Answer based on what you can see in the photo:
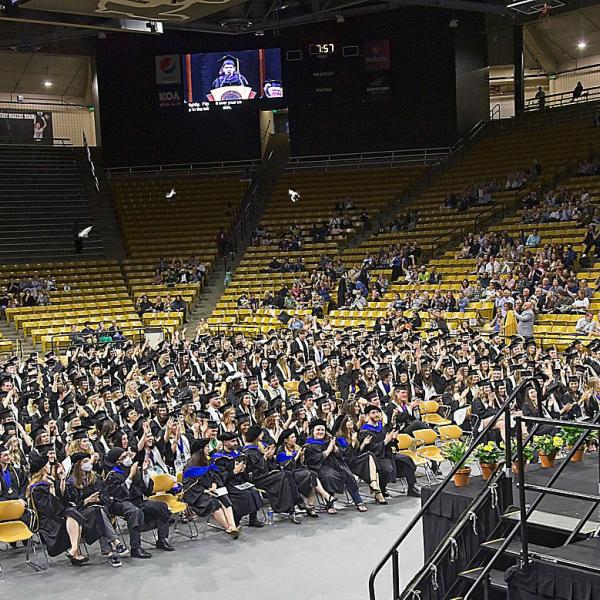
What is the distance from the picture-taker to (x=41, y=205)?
35156mm

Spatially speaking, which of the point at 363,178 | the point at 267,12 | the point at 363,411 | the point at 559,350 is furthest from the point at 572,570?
the point at 363,178

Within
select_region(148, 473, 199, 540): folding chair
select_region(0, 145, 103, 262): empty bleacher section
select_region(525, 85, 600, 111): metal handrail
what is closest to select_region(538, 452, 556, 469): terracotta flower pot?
select_region(148, 473, 199, 540): folding chair

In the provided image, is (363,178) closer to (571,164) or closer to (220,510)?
(571,164)

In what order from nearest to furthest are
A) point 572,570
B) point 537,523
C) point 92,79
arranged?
1. point 572,570
2. point 537,523
3. point 92,79

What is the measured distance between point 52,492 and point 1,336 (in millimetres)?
17348

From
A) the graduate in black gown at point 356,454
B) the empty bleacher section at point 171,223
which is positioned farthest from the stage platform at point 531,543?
the empty bleacher section at point 171,223

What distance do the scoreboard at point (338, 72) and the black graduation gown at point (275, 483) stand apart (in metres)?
25.9

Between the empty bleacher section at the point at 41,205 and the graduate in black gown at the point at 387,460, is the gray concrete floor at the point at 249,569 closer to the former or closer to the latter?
the graduate in black gown at the point at 387,460

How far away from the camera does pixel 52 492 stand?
1041 centimetres

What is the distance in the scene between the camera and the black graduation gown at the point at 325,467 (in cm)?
1173

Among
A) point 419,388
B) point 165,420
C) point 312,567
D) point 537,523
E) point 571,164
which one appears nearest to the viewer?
point 537,523

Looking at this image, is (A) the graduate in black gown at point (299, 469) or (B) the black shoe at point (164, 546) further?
(A) the graduate in black gown at point (299, 469)

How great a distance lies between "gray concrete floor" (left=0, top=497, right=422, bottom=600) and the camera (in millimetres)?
9148

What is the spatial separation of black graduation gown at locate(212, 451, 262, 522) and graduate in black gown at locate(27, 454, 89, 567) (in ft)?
6.03
